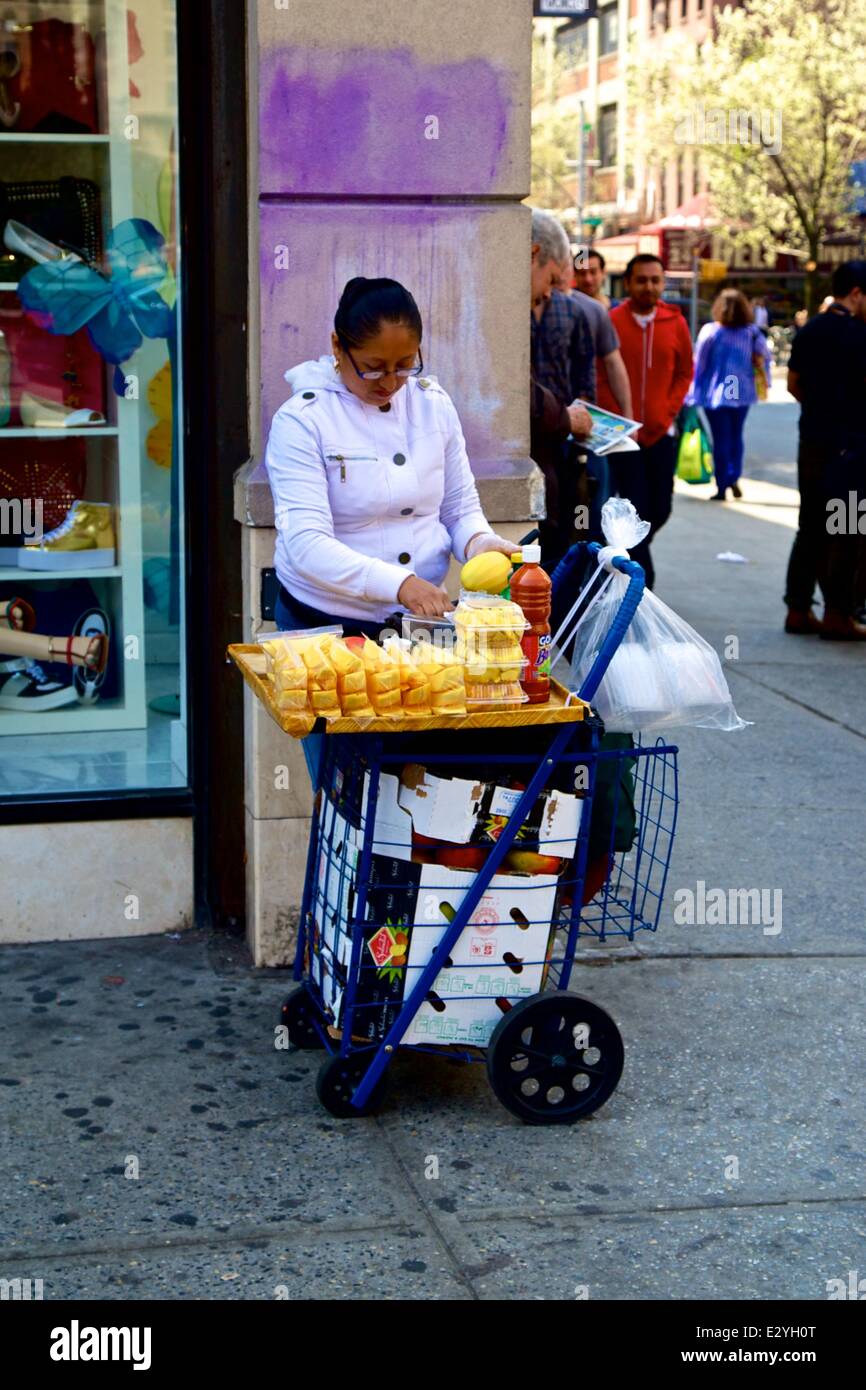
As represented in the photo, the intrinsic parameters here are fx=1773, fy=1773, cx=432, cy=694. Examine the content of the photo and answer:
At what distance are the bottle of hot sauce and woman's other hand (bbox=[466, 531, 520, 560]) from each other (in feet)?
1.08

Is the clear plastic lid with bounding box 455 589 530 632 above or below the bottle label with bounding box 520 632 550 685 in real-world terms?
above

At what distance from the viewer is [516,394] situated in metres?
4.99

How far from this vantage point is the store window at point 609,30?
68.4 metres

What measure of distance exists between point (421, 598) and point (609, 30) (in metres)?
71.5

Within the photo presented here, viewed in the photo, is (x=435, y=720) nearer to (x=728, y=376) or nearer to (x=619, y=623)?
(x=619, y=623)

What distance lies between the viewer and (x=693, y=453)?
14844 millimetres

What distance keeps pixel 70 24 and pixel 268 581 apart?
1882mm

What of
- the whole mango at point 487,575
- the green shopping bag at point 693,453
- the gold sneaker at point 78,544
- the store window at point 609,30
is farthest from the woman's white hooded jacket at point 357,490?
the store window at point 609,30

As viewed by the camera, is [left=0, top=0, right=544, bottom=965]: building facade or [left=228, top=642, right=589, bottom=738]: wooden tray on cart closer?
[left=228, top=642, right=589, bottom=738]: wooden tray on cart

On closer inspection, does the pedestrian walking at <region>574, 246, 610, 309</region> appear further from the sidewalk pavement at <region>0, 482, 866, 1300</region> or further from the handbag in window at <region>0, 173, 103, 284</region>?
the sidewalk pavement at <region>0, 482, 866, 1300</region>

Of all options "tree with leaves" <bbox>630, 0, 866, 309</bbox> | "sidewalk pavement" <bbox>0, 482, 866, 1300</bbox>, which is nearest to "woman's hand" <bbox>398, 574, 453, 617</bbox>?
"sidewalk pavement" <bbox>0, 482, 866, 1300</bbox>

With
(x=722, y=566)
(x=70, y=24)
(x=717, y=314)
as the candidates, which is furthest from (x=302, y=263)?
(x=717, y=314)

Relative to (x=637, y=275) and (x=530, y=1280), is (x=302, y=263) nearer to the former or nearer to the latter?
(x=530, y=1280)

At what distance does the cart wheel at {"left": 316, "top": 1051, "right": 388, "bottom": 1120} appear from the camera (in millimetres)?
4051
